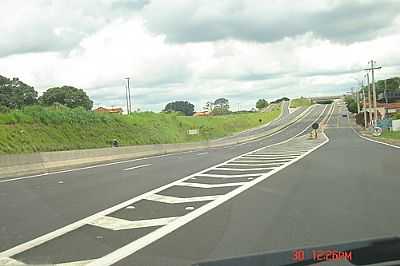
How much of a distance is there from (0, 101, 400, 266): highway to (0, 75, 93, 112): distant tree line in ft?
223

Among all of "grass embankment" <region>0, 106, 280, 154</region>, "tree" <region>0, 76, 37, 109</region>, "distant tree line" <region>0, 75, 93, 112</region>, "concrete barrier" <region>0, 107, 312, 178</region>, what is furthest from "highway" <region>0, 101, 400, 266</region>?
"tree" <region>0, 76, 37, 109</region>

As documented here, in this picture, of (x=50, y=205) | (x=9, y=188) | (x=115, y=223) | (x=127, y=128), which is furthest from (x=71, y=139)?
(x=115, y=223)

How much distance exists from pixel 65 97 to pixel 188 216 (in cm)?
9940

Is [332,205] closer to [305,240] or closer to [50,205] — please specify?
[305,240]

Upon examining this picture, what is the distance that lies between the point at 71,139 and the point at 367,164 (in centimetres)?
3461

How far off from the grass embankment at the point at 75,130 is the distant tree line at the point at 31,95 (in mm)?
17083

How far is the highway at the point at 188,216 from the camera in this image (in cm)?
834

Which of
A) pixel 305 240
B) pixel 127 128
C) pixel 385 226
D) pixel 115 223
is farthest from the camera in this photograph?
pixel 127 128

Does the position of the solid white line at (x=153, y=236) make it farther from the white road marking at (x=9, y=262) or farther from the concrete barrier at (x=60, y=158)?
the concrete barrier at (x=60, y=158)

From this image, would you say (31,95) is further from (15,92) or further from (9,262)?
(9,262)

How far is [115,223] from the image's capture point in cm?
1088

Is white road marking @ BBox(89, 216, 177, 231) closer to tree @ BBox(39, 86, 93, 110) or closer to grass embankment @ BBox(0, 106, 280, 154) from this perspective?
grass embankment @ BBox(0, 106, 280, 154)

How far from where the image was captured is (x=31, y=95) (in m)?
98.4

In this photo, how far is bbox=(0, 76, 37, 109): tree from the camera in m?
92.6
